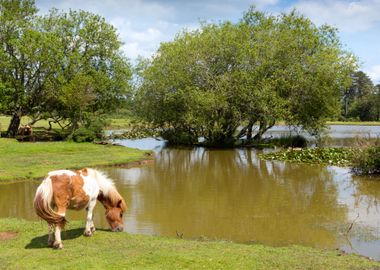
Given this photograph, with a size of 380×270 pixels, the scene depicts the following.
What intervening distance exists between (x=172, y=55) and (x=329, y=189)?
24.2 m

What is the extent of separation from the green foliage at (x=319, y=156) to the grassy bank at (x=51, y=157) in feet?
31.1

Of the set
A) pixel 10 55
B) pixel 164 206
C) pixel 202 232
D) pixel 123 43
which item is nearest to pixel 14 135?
pixel 10 55

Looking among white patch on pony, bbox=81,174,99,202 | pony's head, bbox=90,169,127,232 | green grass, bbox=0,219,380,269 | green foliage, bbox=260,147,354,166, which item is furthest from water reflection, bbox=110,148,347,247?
white patch on pony, bbox=81,174,99,202

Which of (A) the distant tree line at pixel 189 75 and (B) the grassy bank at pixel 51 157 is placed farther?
(A) the distant tree line at pixel 189 75

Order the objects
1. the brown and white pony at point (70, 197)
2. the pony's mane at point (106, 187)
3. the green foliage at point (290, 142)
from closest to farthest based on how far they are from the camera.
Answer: the brown and white pony at point (70, 197) < the pony's mane at point (106, 187) < the green foliage at point (290, 142)

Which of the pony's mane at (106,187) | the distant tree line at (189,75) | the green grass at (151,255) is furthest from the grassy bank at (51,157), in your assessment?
the green grass at (151,255)

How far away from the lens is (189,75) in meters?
37.9

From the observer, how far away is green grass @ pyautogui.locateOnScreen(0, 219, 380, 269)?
7.92 m

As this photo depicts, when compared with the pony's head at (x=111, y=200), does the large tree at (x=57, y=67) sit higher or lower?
higher

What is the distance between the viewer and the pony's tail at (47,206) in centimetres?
886

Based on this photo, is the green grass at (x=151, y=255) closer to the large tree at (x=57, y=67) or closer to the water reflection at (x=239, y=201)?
the water reflection at (x=239, y=201)

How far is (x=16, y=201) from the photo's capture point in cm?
1612

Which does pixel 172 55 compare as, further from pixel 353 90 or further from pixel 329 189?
pixel 353 90

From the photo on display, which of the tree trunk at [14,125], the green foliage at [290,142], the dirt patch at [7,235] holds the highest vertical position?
the tree trunk at [14,125]
